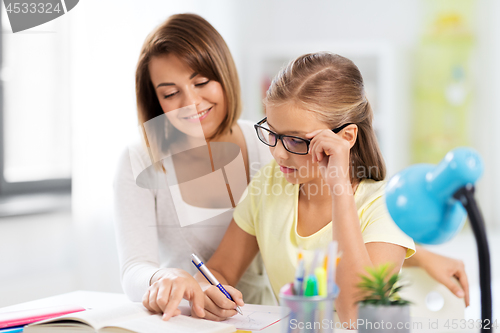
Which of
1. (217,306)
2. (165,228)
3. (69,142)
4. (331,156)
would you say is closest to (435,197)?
(331,156)

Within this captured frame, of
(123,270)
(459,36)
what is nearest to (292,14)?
(459,36)

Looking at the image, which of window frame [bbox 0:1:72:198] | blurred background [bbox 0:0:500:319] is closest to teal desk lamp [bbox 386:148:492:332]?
blurred background [bbox 0:0:500:319]

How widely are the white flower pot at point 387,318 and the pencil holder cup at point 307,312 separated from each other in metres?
0.06

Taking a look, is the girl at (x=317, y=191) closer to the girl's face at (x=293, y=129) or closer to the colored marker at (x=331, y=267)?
the girl's face at (x=293, y=129)

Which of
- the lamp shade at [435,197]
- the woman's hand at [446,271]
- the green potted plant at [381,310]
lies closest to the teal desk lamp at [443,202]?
the lamp shade at [435,197]

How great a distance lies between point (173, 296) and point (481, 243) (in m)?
0.56

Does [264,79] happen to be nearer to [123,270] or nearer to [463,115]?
[463,115]

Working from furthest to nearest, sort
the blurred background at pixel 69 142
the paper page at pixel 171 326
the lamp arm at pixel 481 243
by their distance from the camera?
the blurred background at pixel 69 142 → the paper page at pixel 171 326 → the lamp arm at pixel 481 243

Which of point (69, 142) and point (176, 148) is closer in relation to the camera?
point (176, 148)

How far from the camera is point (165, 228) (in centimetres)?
140

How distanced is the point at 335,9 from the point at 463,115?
114 centimetres

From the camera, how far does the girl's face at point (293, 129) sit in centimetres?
105

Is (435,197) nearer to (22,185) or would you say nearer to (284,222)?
(284,222)

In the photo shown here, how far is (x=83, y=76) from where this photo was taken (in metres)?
1.81
